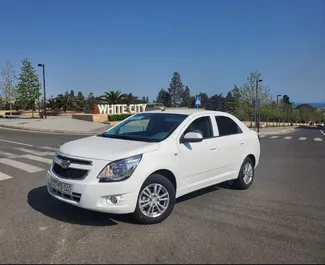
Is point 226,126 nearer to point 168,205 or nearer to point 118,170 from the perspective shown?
point 168,205

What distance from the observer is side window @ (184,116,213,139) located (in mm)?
5715

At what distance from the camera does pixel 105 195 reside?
14.5 feet

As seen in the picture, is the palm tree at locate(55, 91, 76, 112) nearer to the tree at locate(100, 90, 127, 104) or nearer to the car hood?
the tree at locate(100, 90, 127, 104)

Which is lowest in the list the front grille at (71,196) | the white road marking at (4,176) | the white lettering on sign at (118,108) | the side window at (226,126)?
the white road marking at (4,176)

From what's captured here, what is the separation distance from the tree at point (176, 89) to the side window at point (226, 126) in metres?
87.8

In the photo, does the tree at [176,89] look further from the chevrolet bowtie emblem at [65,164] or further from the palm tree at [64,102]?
the chevrolet bowtie emblem at [65,164]

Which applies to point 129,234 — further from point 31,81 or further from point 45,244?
point 31,81

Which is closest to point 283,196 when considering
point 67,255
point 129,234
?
point 129,234

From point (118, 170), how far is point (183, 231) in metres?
1.18

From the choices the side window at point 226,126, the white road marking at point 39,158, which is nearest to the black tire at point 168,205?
the side window at point 226,126

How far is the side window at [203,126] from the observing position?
225 inches

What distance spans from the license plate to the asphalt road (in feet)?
1.57

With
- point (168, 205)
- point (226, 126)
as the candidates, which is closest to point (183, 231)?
point (168, 205)

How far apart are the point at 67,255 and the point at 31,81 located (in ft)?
127
